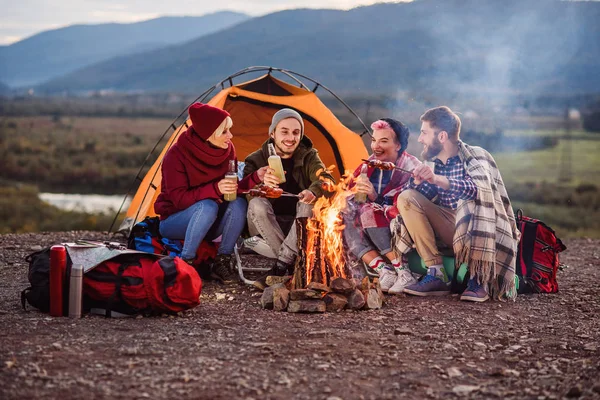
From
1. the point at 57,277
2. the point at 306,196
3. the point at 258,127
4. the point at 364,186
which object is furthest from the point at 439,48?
the point at 57,277

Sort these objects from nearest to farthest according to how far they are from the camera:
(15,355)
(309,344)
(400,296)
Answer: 1. (15,355)
2. (309,344)
3. (400,296)

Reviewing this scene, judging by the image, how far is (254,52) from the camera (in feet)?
339

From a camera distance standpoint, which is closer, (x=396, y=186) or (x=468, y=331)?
(x=468, y=331)

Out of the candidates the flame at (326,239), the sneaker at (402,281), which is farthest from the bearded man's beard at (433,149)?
the sneaker at (402,281)

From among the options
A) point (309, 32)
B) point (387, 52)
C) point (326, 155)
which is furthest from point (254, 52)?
point (326, 155)

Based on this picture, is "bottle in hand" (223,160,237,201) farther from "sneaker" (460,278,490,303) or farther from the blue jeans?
"sneaker" (460,278,490,303)

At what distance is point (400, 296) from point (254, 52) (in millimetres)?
100324

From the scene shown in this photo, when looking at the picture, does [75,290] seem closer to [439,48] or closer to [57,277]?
[57,277]

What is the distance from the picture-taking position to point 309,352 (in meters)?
4.00

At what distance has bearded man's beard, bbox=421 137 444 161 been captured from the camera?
5.45 metres

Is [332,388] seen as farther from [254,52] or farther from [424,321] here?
[254,52]

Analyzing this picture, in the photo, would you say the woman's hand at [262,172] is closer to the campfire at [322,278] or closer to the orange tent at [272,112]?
the campfire at [322,278]

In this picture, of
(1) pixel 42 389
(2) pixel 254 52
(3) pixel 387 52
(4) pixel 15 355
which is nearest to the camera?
(1) pixel 42 389

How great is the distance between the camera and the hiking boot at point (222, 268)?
5.89 metres
